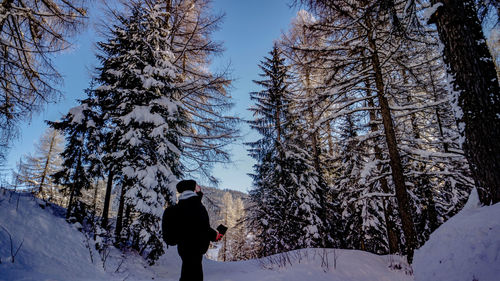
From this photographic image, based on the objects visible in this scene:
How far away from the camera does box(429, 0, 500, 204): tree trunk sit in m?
2.80

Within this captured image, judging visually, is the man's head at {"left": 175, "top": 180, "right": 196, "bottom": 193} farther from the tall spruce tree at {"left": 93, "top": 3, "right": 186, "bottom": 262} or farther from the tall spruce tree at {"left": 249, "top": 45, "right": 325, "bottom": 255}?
the tall spruce tree at {"left": 249, "top": 45, "right": 325, "bottom": 255}

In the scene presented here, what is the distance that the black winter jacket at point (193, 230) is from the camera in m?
3.18

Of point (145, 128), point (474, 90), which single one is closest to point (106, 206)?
point (145, 128)

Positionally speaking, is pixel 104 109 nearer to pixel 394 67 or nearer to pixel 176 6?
pixel 176 6

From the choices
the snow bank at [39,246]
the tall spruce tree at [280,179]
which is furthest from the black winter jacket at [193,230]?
the tall spruce tree at [280,179]

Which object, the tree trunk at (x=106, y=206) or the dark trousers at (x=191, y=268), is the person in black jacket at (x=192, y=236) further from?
the tree trunk at (x=106, y=206)

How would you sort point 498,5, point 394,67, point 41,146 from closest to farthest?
point 498,5 < point 394,67 < point 41,146

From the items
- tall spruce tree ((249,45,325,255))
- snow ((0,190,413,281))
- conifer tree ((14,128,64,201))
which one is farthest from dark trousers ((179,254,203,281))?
conifer tree ((14,128,64,201))

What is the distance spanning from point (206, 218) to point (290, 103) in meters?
11.9

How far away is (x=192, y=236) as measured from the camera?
10.5 feet

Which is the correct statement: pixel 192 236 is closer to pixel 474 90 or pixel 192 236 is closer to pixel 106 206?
→ pixel 474 90

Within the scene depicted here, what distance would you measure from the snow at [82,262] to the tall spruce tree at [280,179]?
5185 millimetres

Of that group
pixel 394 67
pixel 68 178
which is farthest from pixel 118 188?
pixel 394 67

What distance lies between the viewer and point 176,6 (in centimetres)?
927
